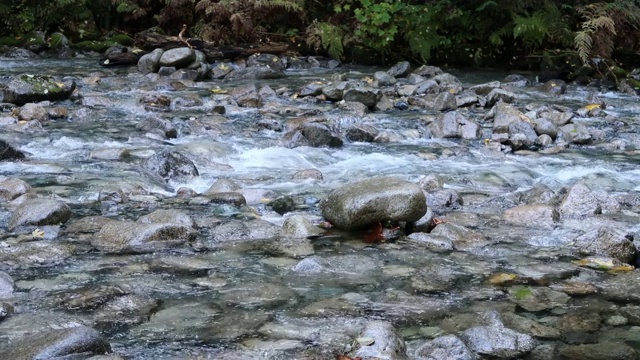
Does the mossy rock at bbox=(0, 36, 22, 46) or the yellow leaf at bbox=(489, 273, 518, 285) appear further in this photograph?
the mossy rock at bbox=(0, 36, 22, 46)

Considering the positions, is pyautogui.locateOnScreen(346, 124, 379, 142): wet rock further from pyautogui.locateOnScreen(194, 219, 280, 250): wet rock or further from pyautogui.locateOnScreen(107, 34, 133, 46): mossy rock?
pyautogui.locateOnScreen(107, 34, 133, 46): mossy rock

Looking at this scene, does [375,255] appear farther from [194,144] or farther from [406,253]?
[194,144]

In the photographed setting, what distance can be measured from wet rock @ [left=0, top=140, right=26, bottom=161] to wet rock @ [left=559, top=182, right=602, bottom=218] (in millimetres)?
4175

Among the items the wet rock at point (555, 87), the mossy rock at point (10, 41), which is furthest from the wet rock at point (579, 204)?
the mossy rock at point (10, 41)

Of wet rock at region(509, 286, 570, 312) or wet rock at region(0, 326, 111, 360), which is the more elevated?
wet rock at region(0, 326, 111, 360)

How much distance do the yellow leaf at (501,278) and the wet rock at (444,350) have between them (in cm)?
86

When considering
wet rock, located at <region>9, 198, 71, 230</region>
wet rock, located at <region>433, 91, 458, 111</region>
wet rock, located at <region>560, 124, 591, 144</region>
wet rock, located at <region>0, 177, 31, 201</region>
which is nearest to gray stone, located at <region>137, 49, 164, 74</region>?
wet rock, located at <region>433, 91, 458, 111</region>

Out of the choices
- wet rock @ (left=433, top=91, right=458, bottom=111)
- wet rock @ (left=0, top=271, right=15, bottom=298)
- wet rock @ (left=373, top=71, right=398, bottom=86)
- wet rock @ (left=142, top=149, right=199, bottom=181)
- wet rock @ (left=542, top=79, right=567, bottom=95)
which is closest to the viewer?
wet rock @ (left=0, top=271, right=15, bottom=298)

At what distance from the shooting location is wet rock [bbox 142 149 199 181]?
5488 millimetres

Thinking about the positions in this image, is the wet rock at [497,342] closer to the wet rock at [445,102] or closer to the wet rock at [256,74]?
the wet rock at [445,102]

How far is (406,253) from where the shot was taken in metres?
3.85

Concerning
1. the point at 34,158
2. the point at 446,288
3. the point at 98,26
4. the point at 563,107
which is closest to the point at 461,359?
the point at 446,288

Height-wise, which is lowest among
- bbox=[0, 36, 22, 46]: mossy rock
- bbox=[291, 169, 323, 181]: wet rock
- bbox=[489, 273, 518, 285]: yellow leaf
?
bbox=[0, 36, 22, 46]: mossy rock

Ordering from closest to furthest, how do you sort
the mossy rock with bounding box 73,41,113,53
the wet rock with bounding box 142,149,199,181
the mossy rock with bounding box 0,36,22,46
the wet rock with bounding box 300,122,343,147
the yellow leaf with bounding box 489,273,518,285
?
1. the yellow leaf with bounding box 489,273,518,285
2. the wet rock with bounding box 142,149,199,181
3. the wet rock with bounding box 300,122,343,147
4. the mossy rock with bounding box 0,36,22,46
5. the mossy rock with bounding box 73,41,113,53
